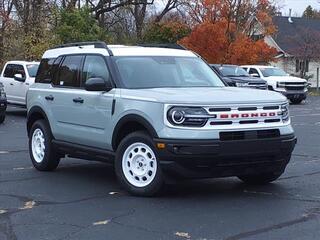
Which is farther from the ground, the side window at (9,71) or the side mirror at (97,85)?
the side mirror at (97,85)

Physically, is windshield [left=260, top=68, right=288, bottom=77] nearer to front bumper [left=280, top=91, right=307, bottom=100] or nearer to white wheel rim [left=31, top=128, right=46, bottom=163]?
front bumper [left=280, top=91, right=307, bottom=100]

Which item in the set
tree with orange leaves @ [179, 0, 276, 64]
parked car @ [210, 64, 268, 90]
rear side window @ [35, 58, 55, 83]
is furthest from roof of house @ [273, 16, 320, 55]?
rear side window @ [35, 58, 55, 83]

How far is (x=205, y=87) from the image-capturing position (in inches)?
338

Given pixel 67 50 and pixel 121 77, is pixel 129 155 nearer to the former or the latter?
pixel 121 77

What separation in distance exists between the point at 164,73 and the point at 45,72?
92.6 inches

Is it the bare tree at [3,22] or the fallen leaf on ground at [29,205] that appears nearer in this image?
the fallen leaf on ground at [29,205]

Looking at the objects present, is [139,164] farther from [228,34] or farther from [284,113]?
[228,34]

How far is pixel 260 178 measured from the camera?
8.50 metres

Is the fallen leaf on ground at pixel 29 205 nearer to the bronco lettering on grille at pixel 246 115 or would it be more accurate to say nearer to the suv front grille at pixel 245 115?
the suv front grille at pixel 245 115

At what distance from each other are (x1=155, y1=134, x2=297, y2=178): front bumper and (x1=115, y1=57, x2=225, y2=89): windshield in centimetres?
127

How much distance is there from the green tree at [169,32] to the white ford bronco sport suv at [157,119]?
36381 millimetres

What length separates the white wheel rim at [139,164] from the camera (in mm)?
7660

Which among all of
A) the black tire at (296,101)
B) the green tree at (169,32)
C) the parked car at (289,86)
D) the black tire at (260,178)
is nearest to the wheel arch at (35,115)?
the black tire at (260,178)

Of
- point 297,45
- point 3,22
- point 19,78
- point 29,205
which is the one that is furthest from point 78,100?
point 297,45
